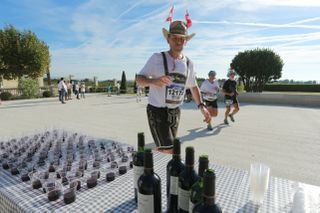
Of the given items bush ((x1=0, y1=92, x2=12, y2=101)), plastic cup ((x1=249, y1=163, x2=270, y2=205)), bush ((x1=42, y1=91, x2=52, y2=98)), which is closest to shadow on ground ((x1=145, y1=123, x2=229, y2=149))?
plastic cup ((x1=249, y1=163, x2=270, y2=205))

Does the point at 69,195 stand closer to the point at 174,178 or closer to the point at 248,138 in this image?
the point at 174,178

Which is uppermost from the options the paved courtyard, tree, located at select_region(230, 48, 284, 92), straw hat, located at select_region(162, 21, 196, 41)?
tree, located at select_region(230, 48, 284, 92)

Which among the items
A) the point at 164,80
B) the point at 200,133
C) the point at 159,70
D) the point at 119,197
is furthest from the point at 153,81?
the point at 200,133

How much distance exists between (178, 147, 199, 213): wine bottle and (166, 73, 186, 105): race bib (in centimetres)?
119

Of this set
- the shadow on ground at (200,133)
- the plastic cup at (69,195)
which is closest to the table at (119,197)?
the plastic cup at (69,195)

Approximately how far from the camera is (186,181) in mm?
982

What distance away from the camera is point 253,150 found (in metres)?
4.46

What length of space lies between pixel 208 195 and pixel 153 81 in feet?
4.24

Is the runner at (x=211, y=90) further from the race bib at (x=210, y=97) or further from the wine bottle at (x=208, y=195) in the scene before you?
the wine bottle at (x=208, y=195)

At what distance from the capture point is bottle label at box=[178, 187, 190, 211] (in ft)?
3.19

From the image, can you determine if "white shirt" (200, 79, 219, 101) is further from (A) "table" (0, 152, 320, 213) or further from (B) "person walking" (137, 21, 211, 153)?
(A) "table" (0, 152, 320, 213)

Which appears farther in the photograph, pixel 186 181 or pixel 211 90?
pixel 211 90

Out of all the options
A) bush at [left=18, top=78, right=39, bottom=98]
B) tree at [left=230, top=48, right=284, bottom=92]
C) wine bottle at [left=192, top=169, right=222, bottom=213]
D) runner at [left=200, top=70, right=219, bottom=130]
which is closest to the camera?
wine bottle at [left=192, top=169, right=222, bottom=213]

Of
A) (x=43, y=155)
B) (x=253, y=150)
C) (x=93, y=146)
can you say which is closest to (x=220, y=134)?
(x=253, y=150)
